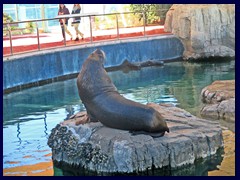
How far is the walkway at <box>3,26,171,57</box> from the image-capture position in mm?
15258

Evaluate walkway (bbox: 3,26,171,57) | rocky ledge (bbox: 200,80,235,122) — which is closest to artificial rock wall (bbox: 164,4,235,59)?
walkway (bbox: 3,26,171,57)

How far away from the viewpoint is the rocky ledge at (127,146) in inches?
283

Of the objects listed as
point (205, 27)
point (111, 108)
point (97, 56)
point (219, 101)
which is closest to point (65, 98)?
point (219, 101)

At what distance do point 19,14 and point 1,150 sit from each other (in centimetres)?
1450

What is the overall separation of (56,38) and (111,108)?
31.2 ft

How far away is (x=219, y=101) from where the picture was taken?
11094 mm

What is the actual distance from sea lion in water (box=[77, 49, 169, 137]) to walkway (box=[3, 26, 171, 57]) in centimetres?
695

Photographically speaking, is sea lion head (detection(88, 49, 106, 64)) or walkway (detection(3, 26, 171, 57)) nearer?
sea lion head (detection(88, 49, 106, 64))

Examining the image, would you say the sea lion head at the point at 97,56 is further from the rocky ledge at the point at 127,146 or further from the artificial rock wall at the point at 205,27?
the artificial rock wall at the point at 205,27

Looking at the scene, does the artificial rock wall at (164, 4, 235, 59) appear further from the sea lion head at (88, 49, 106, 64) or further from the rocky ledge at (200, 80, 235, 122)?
the sea lion head at (88, 49, 106, 64)

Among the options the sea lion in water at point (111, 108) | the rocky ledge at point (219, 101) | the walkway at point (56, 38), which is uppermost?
the walkway at point (56, 38)

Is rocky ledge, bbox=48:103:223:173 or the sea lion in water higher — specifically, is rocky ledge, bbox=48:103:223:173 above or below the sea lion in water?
below

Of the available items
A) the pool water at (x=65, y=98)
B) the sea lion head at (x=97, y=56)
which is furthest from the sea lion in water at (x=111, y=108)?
the pool water at (x=65, y=98)

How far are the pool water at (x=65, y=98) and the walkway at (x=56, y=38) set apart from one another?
4.37ft
